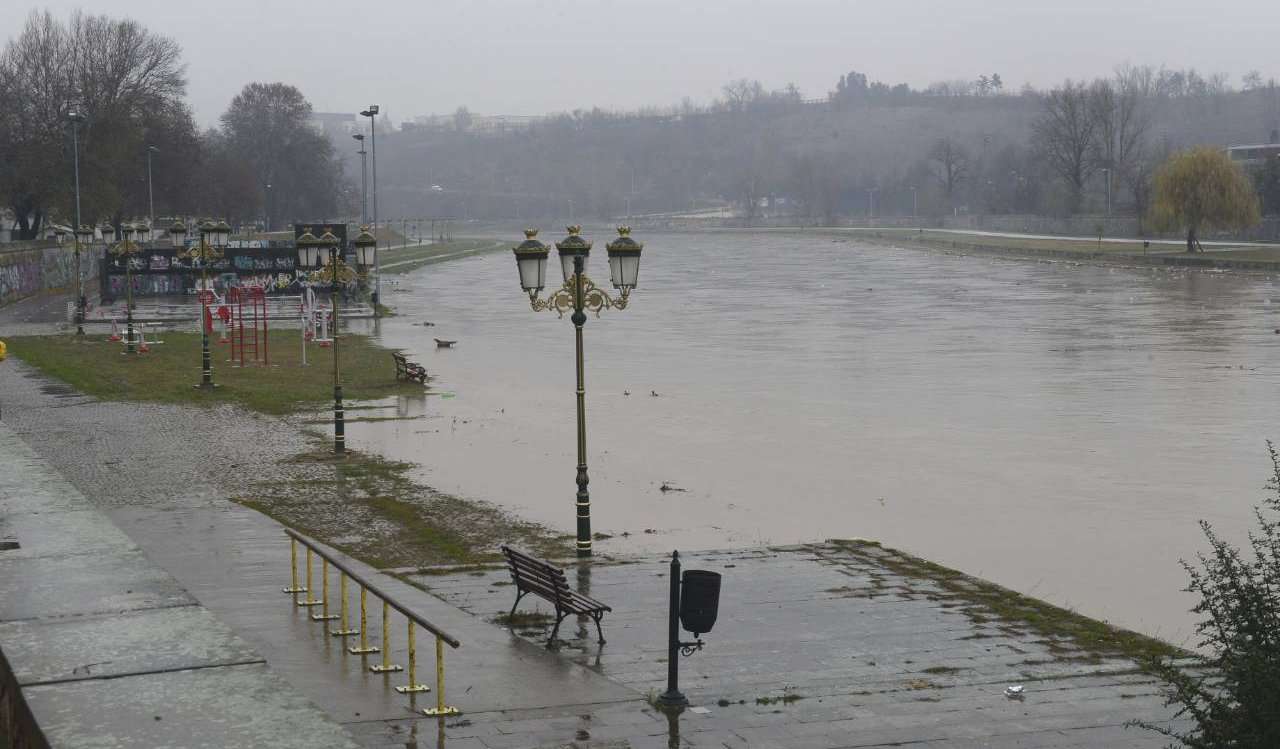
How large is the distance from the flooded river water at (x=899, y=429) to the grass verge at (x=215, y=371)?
2.42 meters

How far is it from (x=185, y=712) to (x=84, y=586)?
13.3 feet

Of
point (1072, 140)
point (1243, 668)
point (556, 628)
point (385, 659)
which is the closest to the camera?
point (1243, 668)

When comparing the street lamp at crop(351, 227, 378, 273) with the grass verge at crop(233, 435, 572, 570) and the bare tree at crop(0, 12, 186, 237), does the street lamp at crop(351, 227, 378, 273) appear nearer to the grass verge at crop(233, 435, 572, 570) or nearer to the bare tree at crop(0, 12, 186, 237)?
the grass verge at crop(233, 435, 572, 570)

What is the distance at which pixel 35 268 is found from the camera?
84.7m

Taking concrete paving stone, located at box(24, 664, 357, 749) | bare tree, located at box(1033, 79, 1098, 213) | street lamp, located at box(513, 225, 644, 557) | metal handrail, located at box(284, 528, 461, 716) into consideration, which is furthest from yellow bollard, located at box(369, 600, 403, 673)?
bare tree, located at box(1033, 79, 1098, 213)

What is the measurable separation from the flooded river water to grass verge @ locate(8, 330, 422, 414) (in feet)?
7.95

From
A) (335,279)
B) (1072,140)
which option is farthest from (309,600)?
(1072,140)

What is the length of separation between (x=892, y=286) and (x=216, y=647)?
3162 inches

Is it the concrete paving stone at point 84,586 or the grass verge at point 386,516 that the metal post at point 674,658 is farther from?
the grass verge at point 386,516

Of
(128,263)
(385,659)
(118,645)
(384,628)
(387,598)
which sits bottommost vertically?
(385,659)

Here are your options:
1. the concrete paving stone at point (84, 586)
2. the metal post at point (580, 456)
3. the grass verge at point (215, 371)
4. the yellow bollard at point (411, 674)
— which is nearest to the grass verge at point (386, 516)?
the metal post at point (580, 456)

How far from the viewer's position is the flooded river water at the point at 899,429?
2209cm

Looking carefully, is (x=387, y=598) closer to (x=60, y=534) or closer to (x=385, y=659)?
(x=385, y=659)

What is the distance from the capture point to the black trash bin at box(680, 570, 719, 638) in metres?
13.4
